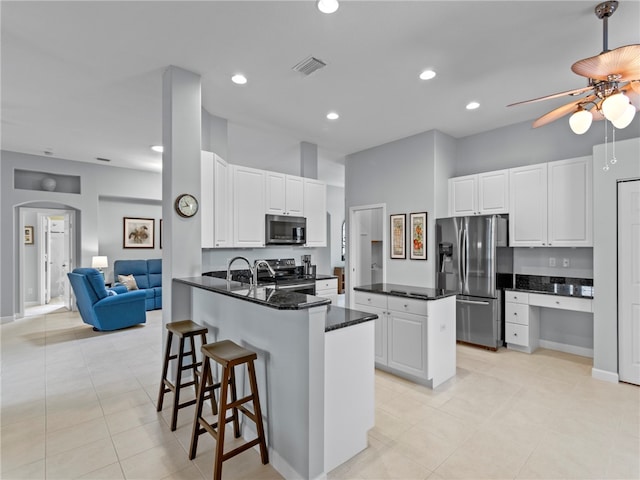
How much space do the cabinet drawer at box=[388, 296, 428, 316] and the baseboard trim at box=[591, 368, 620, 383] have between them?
2.04 m

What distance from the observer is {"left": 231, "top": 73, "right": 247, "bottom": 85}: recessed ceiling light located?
123 inches

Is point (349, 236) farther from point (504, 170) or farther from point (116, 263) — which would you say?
point (116, 263)

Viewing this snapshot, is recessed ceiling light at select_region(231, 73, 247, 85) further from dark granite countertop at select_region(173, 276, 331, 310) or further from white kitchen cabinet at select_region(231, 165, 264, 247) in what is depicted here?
dark granite countertop at select_region(173, 276, 331, 310)

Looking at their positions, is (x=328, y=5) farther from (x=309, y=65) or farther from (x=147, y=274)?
(x=147, y=274)

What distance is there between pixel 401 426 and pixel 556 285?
9.96ft

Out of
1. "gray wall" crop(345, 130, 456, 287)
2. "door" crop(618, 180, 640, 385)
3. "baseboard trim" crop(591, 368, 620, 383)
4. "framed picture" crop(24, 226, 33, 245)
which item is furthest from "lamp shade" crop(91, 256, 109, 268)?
"door" crop(618, 180, 640, 385)

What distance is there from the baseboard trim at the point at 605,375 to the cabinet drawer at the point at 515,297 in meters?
0.96

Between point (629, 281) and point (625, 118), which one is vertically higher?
point (625, 118)

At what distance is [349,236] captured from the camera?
19.3 feet

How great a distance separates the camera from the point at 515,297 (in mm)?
4086

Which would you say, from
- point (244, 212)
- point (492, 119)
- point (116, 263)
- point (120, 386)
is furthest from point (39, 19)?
point (116, 263)

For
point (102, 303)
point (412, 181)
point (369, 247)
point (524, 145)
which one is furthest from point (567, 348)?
point (102, 303)

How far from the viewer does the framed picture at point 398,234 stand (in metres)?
4.98

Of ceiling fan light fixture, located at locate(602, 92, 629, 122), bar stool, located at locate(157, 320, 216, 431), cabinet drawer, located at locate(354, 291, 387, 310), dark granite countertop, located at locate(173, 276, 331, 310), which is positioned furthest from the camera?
cabinet drawer, located at locate(354, 291, 387, 310)
